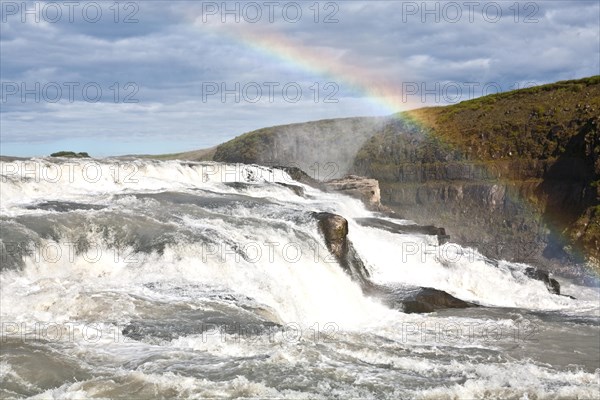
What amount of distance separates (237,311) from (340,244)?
6.42 meters

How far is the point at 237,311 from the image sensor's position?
1334 cm

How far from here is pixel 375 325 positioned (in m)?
16.0

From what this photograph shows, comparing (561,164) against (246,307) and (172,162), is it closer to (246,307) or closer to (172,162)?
(172,162)

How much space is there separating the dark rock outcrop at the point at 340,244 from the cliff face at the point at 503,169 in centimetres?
1647

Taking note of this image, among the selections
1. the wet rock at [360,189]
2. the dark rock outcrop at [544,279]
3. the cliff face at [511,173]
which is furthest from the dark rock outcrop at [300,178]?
the dark rock outcrop at [544,279]

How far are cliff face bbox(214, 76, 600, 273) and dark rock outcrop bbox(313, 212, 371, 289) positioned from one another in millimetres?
16474

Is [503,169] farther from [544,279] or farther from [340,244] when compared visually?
[340,244]

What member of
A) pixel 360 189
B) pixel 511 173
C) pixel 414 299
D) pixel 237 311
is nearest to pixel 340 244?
pixel 414 299

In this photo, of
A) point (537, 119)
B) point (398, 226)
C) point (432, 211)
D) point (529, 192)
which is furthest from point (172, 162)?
point (537, 119)

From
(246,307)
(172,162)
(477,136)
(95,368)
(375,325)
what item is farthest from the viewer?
(477,136)

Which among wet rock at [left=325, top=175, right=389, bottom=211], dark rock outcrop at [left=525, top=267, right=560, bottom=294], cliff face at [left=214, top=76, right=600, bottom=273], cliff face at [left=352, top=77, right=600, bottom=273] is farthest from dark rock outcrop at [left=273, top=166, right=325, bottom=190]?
dark rock outcrop at [left=525, top=267, right=560, bottom=294]

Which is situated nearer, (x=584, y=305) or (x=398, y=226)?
(x=584, y=305)

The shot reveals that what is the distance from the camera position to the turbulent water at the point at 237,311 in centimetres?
995

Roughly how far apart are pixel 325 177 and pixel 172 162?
23.0 metres
